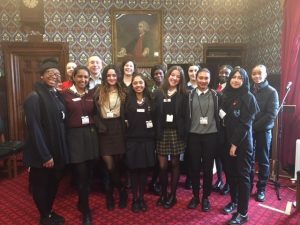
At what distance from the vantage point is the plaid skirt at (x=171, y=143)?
9.54 ft

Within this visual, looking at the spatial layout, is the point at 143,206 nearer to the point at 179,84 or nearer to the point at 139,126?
the point at 139,126

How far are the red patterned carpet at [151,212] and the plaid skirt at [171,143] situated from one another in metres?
0.65

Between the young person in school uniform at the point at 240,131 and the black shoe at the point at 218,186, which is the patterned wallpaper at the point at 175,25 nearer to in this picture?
Answer: the black shoe at the point at 218,186

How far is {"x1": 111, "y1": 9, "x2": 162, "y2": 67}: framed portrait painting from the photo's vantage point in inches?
222

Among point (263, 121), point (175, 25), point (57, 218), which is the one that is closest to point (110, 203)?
point (57, 218)

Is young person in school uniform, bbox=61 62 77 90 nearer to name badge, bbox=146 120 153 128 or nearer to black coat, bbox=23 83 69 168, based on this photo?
black coat, bbox=23 83 69 168

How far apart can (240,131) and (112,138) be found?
4.05 feet

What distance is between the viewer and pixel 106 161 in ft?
9.66

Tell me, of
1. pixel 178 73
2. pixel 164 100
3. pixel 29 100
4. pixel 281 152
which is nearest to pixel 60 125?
pixel 29 100

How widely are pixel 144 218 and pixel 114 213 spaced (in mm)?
338

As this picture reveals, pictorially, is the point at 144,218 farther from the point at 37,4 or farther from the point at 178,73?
the point at 37,4

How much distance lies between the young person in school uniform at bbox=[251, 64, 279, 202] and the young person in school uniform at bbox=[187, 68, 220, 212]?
2.09 feet

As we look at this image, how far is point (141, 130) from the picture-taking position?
2875mm

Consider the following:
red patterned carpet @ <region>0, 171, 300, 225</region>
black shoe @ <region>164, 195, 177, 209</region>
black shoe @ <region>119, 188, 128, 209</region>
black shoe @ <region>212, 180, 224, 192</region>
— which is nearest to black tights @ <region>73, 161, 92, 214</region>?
red patterned carpet @ <region>0, 171, 300, 225</region>
